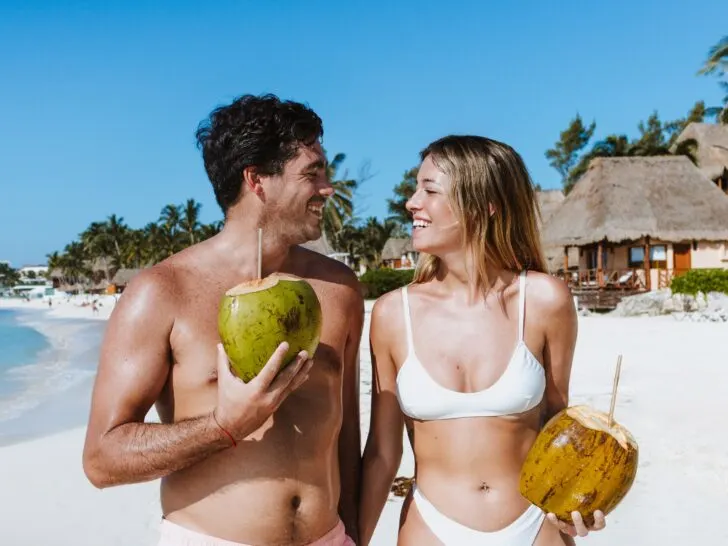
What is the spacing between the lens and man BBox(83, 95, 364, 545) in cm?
163

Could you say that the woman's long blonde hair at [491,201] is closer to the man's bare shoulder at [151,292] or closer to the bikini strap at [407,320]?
the bikini strap at [407,320]

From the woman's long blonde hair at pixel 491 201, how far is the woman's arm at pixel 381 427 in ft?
1.12

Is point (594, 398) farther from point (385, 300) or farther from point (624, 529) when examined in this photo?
point (385, 300)

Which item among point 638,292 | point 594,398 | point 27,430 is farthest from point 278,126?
point 638,292

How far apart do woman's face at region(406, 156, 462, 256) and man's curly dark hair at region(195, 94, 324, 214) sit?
1.32 ft

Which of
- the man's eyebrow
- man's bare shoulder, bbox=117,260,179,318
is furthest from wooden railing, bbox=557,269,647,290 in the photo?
man's bare shoulder, bbox=117,260,179,318

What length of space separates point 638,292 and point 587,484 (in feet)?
70.3

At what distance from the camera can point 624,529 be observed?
477 cm

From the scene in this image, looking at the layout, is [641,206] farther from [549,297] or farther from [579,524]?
[579,524]

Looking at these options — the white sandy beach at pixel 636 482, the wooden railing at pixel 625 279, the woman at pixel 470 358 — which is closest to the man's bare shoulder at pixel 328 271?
the woman at pixel 470 358

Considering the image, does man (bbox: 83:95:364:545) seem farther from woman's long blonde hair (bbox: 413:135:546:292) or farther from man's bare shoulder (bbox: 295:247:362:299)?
woman's long blonde hair (bbox: 413:135:546:292)

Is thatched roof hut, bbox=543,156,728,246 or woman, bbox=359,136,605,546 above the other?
thatched roof hut, bbox=543,156,728,246

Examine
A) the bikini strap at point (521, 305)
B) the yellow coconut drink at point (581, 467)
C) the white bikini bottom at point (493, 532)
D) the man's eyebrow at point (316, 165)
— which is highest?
the man's eyebrow at point (316, 165)

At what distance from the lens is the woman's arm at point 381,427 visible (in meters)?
2.20
